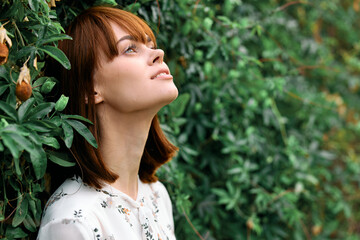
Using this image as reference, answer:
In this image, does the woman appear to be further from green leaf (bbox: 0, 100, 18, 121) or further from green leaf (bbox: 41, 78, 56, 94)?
green leaf (bbox: 0, 100, 18, 121)

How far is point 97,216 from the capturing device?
0.94 meters

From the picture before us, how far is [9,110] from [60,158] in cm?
21

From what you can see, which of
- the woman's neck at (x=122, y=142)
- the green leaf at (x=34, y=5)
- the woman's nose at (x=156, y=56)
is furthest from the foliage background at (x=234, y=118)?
the woman's nose at (x=156, y=56)

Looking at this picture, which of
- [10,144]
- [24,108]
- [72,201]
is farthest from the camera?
[72,201]

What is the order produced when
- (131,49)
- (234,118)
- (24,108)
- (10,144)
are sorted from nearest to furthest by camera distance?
(10,144) → (24,108) → (131,49) → (234,118)

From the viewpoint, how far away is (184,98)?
1.46 m

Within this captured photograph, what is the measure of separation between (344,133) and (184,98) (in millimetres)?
1405

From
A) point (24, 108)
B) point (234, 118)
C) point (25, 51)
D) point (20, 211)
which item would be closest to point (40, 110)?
point (24, 108)

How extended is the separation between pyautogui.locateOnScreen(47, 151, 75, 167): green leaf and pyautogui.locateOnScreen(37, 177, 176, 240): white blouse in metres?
0.06

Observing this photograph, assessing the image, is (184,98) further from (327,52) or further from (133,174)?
(327,52)

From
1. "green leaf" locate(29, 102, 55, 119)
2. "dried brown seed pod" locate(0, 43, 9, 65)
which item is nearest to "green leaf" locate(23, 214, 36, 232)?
"green leaf" locate(29, 102, 55, 119)

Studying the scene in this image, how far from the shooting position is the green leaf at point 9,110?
2.63 feet

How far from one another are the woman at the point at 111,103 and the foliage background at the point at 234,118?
7cm

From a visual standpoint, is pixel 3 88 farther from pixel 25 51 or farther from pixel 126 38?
pixel 126 38
